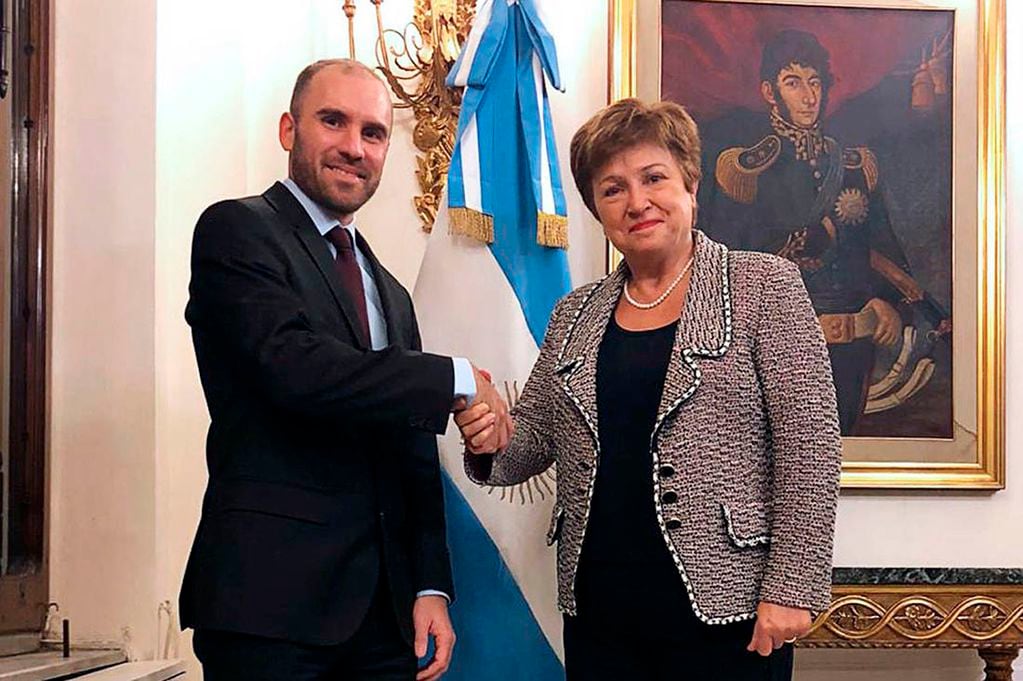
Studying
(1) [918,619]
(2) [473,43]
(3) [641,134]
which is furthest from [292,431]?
(1) [918,619]

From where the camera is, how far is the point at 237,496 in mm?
1834

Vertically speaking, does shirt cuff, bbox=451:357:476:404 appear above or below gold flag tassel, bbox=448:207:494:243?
below

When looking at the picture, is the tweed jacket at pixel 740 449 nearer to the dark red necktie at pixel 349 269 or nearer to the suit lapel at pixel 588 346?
the suit lapel at pixel 588 346

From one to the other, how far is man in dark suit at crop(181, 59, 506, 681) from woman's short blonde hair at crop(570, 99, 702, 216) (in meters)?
0.38

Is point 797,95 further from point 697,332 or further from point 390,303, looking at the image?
point 390,303

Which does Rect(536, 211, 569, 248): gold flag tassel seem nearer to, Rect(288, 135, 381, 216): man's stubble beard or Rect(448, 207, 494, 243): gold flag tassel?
Rect(448, 207, 494, 243): gold flag tassel

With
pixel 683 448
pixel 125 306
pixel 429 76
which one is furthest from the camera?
pixel 429 76

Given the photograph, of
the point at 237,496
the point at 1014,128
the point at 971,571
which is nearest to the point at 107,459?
the point at 237,496

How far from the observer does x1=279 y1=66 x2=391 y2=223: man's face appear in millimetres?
2055

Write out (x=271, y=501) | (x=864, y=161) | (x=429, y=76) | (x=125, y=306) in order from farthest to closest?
1. (x=864, y=161)
2. (x=429, y=76)
3. (x=125, y=306)
4. (x=271, y=501)

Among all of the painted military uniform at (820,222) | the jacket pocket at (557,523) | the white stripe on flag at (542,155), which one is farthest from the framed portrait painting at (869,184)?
the jacket pocket at (557,523)

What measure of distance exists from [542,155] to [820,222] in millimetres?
889

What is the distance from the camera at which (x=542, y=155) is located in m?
2.99

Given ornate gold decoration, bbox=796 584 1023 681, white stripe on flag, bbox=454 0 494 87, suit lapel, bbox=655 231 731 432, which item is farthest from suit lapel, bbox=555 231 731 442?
ornate gold decoration, bbox=796 584 1023 681
